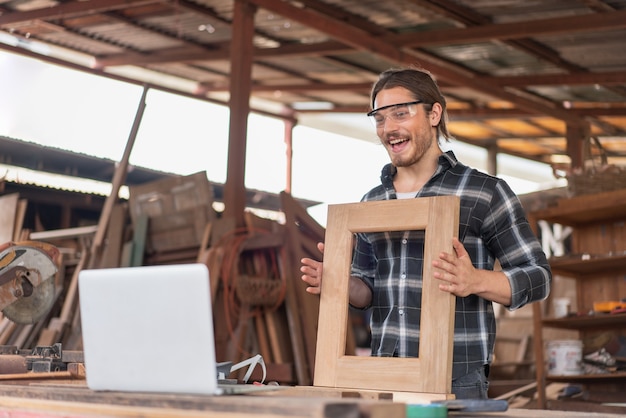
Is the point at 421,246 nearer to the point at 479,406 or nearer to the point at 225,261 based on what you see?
the point at 479,406

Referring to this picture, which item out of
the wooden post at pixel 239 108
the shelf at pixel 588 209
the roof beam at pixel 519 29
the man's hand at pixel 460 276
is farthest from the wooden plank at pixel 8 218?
the man's hand at pixel 460 276

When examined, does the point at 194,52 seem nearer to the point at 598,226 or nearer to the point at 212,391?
the point at 598,226

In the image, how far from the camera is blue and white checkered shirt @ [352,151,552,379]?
2.99 metres

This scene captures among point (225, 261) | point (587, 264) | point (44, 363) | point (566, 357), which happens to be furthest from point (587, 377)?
point (44, 363)

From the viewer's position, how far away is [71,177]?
12.2 metres

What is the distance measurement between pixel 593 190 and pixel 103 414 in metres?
5.71

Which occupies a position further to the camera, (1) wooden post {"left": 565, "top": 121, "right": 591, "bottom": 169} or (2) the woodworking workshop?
(1) wooden post {"left": 565, "top": 121, "right": 591, "bottom": 169}

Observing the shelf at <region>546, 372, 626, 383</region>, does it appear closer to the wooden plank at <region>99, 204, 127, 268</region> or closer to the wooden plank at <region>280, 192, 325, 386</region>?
the wooden plank at <region>280, 192, 325, 386</region>

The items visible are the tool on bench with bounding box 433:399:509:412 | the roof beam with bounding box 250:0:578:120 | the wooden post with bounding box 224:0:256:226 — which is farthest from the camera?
the roof beam with bounding box 250:0:578:120

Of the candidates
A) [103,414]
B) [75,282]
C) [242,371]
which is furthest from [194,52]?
[103,414]

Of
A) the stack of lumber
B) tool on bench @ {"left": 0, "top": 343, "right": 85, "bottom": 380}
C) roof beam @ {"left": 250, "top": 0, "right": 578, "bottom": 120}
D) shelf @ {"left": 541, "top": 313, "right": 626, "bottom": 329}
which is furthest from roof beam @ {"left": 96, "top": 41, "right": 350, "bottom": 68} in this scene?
tool on bench @ {"left": 0, "top": 343, "right": 85, "bottom": 380}

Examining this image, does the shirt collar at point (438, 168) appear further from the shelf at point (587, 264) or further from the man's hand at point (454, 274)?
the shelf at point (587, 264)

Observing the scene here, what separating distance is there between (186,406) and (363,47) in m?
7.42

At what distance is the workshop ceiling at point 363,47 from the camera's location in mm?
8516
